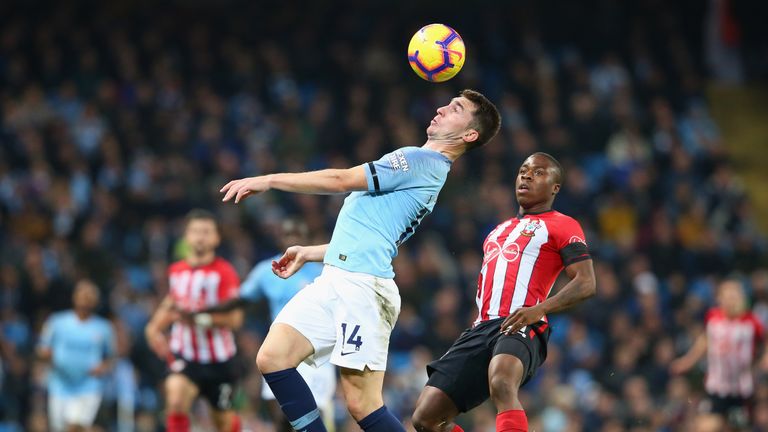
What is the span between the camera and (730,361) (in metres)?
11.0

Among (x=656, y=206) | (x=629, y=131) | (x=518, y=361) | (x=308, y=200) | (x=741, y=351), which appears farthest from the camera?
(x=629, y=131)

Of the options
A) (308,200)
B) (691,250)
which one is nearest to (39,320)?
(308,200)

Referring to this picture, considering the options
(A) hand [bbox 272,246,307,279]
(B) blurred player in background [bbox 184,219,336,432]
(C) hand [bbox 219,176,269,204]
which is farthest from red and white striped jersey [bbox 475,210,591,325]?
(B) blurred player in background [bbox 184,219,336,432]

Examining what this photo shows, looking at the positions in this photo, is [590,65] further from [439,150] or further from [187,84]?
[439,150]

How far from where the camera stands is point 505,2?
22.0m

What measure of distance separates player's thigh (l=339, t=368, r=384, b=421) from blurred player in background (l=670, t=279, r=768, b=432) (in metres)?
6.05

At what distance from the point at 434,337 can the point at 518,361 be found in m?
7.77

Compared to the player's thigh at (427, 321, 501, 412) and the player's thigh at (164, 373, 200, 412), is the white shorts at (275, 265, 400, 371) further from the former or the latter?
the player's thigh at (164, 373, 200, 412)

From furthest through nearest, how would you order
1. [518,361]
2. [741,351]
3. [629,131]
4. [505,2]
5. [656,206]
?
[505,2] → [629,131] → [656,206] → [741,351] → [518,361]

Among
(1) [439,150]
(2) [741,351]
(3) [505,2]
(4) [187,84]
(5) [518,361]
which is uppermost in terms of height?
(3) [505,2]

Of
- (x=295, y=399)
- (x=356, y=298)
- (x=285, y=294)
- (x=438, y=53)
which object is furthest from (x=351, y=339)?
(x=285, y=294)

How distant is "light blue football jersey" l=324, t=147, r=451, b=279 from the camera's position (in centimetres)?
602

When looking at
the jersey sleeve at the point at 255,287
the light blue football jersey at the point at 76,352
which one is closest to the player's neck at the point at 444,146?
the jersey sleeve at the point at 255,287

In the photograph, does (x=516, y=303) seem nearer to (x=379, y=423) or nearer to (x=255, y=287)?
(x=379, y=423)
